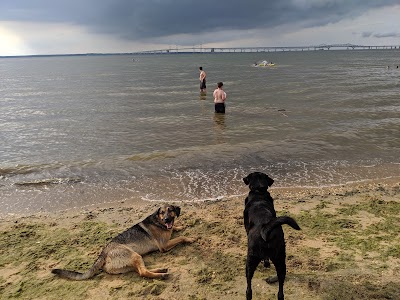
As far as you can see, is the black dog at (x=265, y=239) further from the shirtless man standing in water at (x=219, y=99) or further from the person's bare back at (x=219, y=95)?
the person's bare back at (x=219, y=95)

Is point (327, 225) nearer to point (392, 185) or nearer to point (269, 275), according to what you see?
point (269, 275)

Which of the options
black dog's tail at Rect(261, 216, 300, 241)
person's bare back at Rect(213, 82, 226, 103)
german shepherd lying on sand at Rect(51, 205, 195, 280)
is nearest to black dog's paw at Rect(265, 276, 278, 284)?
black dog's tail at Rect(261, 216, 300, 241)

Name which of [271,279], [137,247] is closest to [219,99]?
[137,247]

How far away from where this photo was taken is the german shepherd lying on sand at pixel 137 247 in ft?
18.1

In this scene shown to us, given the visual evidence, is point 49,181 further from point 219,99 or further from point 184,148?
point 219,99

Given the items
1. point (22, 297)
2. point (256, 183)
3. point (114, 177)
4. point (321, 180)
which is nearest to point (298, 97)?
point (321, 180)

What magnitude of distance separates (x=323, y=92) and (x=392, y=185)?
76.5ft

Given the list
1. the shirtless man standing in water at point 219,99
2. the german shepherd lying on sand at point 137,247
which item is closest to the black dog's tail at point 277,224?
the german shepherd lying on sand at point 137,247

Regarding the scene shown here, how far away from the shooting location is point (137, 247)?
6090 millimetres

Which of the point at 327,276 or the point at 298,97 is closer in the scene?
the point at 327,276

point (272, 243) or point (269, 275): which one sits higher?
point (272, 243)

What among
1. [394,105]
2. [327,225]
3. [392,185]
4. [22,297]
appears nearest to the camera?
[22,297]

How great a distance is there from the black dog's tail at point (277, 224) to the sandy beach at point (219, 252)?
4.03 feet

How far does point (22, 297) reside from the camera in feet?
16.8
